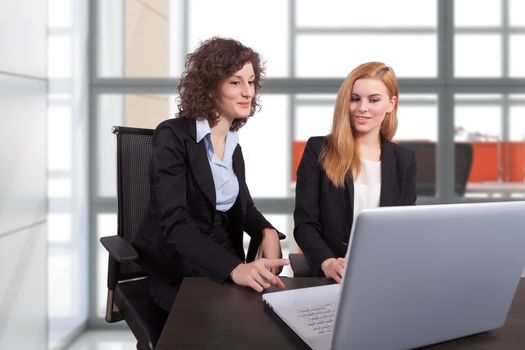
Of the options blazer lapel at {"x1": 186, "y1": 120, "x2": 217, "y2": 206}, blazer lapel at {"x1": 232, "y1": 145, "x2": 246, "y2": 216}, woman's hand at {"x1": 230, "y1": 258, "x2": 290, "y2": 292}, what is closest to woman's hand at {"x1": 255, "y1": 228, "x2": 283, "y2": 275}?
blazer lapel at {"x1": 232, "y1": 145, "x2": 246, "y2": 216}

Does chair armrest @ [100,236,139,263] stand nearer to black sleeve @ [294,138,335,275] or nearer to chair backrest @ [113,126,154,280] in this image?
chair backrest @ [113,126,154,280]

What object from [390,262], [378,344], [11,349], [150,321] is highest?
[390,262]

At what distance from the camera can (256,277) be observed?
138cm

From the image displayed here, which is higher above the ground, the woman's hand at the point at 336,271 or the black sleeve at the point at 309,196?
the black sleeve at the point at 309,196

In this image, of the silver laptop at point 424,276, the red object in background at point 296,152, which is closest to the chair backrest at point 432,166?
the red object in background at point 296,152

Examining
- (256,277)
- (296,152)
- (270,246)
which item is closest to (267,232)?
(270,246)

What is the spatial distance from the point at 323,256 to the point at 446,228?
1.00 metres

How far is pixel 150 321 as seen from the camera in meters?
1.78

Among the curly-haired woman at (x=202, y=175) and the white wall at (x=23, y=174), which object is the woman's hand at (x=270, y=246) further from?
the white wall at (x=23, y=174)

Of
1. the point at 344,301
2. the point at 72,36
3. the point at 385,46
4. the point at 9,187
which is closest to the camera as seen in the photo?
the point at 344,301

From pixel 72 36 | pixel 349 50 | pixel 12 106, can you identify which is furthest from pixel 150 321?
pixel 349 50

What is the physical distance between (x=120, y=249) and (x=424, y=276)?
3.92 ft

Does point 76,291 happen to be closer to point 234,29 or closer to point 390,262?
point 234,29

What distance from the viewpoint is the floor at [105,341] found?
11.3 feet
